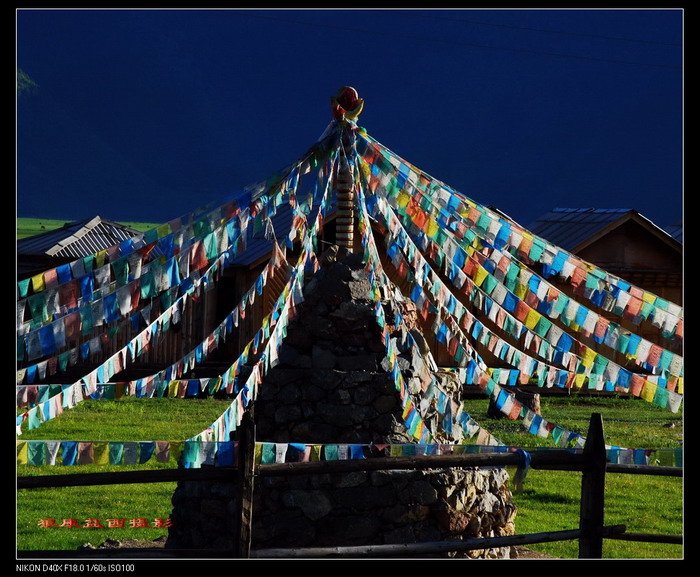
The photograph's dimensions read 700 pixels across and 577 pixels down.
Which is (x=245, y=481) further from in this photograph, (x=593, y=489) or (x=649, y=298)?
(x=649, y=298)

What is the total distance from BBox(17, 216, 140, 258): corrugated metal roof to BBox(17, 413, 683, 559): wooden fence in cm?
1429

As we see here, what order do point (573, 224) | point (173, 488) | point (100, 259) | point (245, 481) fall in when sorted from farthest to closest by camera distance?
point (573, 224) < point (173, 488) < point (100, 259) < point (245, 481)

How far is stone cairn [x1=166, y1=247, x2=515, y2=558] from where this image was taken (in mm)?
7301

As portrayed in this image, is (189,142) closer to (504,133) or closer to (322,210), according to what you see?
(504,133)

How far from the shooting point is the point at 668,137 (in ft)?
301

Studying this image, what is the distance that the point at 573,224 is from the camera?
76.7 feet

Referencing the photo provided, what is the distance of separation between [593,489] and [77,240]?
57.2 feet

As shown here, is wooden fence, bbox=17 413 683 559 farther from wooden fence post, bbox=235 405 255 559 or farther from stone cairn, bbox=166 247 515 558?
stone cairn, bbox=166 247 515 558

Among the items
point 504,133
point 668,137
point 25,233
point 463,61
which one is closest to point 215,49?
point 463,61

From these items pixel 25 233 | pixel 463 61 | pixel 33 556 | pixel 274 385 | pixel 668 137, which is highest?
pixel 463 61

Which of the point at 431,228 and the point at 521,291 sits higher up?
the point at 431,228

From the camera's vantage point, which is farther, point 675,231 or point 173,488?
point 675,231

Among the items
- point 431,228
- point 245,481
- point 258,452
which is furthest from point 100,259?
point 431,228
